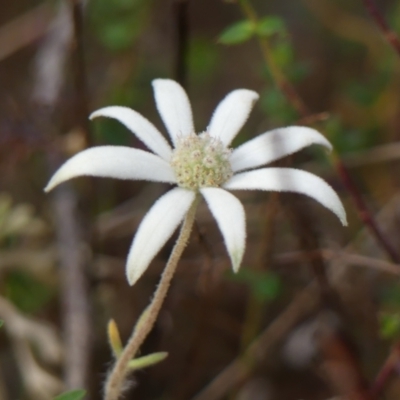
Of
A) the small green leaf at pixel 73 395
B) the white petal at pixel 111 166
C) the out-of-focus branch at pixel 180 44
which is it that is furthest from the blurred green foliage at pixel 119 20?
the small green leaf at pixel 73 395

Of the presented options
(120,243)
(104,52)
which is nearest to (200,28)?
(104,52)

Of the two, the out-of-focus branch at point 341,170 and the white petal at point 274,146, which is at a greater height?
the white petal at point 274,146

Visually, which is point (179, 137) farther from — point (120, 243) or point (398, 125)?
point (398, 125)

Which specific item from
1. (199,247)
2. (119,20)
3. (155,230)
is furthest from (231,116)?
(119,20)

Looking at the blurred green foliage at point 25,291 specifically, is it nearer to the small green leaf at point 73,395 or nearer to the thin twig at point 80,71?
the thin twig at point 80,71

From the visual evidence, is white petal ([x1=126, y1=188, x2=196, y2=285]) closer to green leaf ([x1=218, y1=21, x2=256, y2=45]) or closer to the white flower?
the white flower

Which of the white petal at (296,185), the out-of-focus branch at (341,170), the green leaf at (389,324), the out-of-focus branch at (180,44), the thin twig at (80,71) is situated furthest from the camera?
the out-of-focus branch at (180,44)

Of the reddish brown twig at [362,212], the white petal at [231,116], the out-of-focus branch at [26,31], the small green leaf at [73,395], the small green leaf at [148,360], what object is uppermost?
the white petal at [231,116]

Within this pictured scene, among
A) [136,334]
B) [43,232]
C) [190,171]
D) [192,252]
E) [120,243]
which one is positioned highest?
[190,171]
